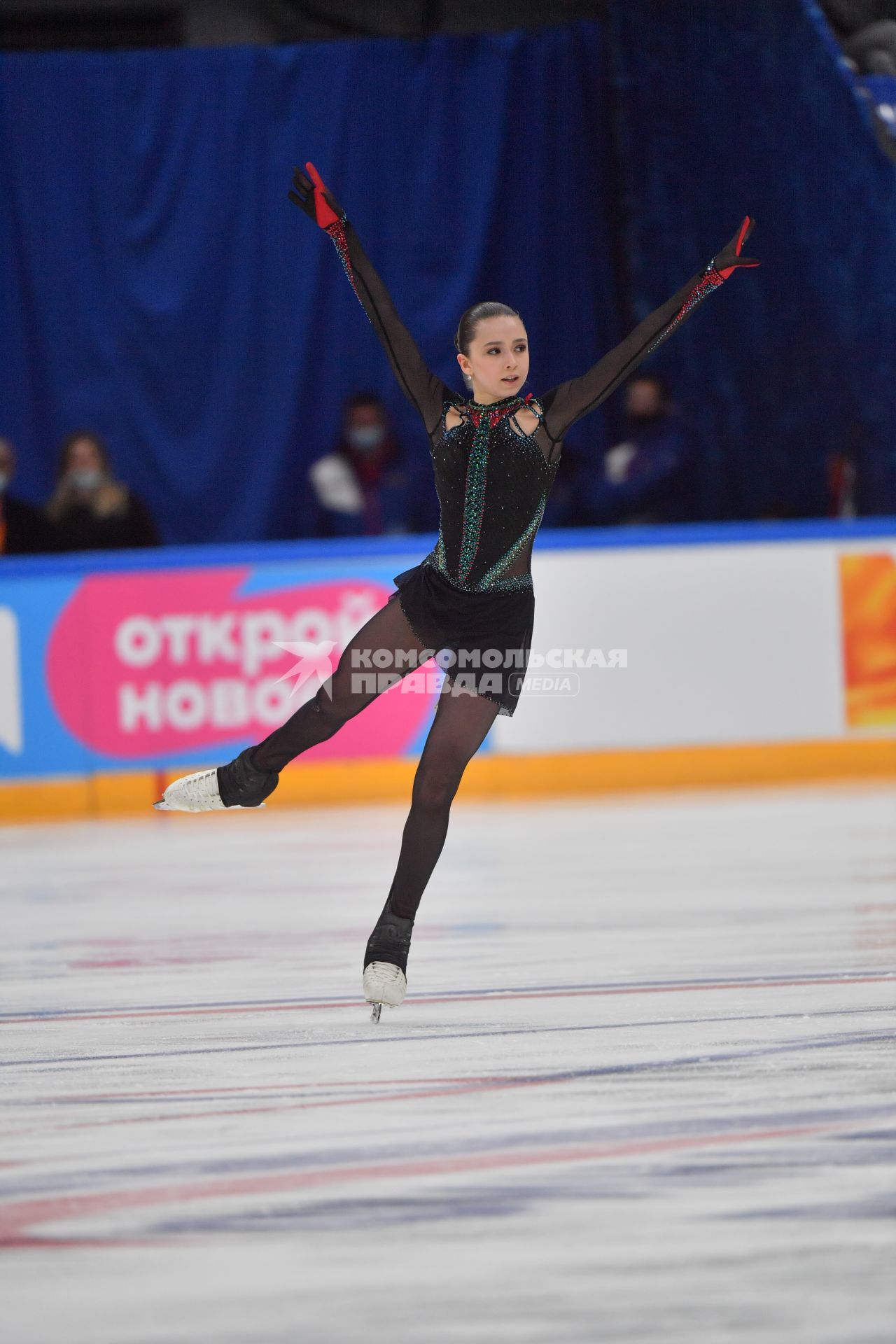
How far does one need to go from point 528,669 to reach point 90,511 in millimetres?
1981

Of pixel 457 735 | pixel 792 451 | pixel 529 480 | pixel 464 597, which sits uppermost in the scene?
pixel 792 451

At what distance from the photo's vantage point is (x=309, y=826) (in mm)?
5777

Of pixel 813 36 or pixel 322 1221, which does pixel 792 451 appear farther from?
pixel 322 1221

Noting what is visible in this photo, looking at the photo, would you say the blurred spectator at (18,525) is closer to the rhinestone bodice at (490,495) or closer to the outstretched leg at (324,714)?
the outstretched leg at (324,714)

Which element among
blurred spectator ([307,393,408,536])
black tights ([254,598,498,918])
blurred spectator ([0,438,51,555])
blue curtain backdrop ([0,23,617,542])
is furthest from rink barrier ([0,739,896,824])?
black tights ([254,598,498,918])

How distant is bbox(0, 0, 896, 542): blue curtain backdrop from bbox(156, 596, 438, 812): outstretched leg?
5.26 m

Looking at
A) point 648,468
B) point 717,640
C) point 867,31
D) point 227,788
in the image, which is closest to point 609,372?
point 227,788

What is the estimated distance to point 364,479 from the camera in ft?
24.3

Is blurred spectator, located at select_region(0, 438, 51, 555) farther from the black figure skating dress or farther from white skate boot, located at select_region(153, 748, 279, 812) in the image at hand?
the black figure skating dress

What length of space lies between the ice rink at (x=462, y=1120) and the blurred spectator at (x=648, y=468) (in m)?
3.20

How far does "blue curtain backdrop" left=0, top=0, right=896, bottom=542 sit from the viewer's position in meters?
8.16

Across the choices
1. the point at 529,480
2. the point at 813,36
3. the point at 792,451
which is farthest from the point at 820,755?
the point at 529,480

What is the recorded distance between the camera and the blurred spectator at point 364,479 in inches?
290

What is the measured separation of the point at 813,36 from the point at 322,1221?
6.26 meters
